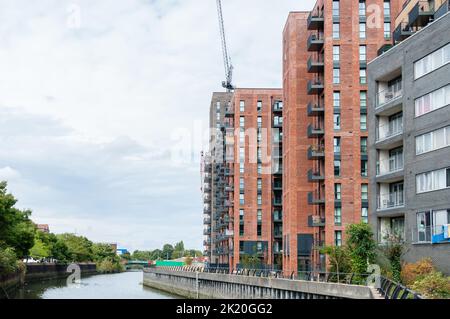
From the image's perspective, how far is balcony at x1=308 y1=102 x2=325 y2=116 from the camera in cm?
8588

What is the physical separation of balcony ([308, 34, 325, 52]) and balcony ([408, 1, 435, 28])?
22.0 meters

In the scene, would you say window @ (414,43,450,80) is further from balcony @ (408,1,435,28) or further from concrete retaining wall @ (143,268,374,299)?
concrete retaining wall @ (143,268,374,299)

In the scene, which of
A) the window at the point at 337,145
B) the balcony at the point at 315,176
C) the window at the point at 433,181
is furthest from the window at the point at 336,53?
the window at the point at 433,181

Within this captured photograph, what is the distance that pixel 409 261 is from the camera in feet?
181

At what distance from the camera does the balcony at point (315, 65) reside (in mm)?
86131

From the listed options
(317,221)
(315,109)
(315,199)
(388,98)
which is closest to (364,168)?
→ (315,199)

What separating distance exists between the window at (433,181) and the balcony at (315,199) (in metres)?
31.3

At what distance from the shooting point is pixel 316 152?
8600 cm

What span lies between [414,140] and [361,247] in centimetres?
1004

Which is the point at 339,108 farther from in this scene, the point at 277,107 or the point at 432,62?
the point at 277,107
